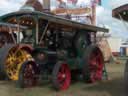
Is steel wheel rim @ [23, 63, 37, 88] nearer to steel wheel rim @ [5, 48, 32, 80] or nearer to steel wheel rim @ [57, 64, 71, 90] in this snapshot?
steel wheel rim @ [5, 48, 32, 80]

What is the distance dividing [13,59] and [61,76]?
6.97ft

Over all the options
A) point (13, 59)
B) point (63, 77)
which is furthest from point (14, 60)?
point (63, 77)

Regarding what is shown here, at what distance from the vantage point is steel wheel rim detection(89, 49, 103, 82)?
483 inches

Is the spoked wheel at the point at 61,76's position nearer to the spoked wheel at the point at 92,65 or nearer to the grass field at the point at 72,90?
the grass field at the point at 72,90

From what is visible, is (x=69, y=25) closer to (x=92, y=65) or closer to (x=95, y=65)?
(x=92, y=65)

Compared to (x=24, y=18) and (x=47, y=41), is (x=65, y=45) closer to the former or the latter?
(x=47, y=41)

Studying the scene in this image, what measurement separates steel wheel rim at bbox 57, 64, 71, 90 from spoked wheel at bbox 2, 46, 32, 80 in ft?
4.86

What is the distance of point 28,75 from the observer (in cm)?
1116

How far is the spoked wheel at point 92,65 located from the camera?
467 inches

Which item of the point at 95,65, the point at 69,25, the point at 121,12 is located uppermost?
the point at 121,12

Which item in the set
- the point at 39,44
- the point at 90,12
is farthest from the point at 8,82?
the point at 90,12

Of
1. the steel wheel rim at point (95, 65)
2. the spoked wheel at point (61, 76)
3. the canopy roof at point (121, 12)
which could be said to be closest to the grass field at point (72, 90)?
the spoked wheel at point (61, 76)

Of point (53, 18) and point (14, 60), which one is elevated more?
point (53, 18)

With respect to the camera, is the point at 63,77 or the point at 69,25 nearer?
the point at 63,77
